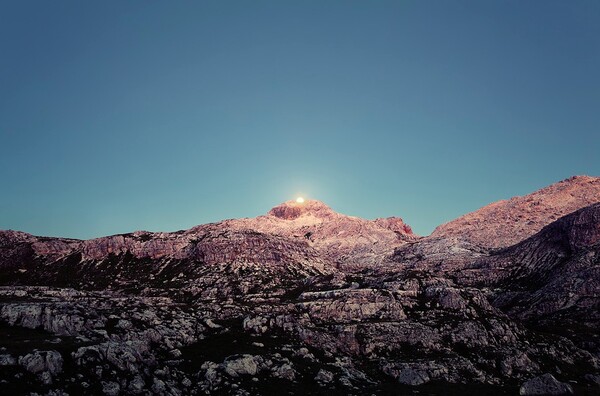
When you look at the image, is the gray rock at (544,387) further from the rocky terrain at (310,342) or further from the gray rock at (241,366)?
the gray rock at (241,366)

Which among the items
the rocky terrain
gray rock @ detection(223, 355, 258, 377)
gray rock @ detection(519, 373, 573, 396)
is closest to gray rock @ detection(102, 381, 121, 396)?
the rocky terrain

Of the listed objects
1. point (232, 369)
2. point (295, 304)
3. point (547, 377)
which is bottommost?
point (547, 377)

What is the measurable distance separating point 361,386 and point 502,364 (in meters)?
42.9

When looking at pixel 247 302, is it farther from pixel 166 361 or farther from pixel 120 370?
pixel 120 370

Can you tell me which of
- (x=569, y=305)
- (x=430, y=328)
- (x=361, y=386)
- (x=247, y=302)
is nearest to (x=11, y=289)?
(x=247, y=302)

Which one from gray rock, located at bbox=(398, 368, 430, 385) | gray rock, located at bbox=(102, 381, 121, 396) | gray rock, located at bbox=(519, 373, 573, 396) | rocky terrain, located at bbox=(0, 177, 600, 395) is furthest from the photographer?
gray rock, located at bbox=(398, 368, 430, 385)

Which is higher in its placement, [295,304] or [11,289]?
[11,289]

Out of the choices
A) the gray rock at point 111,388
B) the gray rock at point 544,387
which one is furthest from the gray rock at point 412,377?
the gray rock at point 111,388

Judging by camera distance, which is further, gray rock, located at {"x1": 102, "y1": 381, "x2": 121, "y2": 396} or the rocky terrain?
the rocky terrain

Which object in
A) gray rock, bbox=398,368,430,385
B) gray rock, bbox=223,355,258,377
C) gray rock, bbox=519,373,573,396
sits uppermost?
gray rock, bbox=223,355,258,377

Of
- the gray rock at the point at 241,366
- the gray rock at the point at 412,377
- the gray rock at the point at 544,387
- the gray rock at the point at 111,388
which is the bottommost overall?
the gray rock at the point at 544,387

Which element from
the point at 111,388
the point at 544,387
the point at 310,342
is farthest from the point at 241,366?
the point at 544,387

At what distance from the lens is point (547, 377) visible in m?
89.4

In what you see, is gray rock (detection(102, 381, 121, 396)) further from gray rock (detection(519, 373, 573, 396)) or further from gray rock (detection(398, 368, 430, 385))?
gray rock (detection(519, 373, 573, 396))
